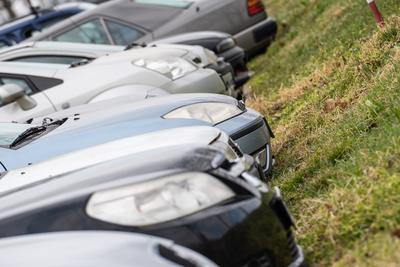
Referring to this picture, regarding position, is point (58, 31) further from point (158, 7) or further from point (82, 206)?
point (82, 206)

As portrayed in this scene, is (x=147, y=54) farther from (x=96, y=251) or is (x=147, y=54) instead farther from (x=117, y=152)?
(x=96, y=251)

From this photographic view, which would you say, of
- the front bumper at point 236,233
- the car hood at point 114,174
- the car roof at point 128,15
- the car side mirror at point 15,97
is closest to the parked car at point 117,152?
the car hood at point 114,174

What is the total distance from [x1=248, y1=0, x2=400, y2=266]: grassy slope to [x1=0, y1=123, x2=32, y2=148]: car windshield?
5.75 feet

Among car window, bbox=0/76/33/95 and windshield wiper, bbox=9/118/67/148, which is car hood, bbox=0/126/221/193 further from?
car window, bbox=0/76/33/95

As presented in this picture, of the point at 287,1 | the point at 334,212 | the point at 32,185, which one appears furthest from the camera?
the point at 287,1

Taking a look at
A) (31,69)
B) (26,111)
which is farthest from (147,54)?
(26,111)

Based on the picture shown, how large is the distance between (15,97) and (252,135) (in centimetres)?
229

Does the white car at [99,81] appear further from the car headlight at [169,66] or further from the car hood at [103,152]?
the car hood at [103,152]

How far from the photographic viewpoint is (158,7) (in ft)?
35.3

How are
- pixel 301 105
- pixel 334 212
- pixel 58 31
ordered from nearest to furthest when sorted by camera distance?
pixel 334 212 → pixel 301 105 → pixel 58 31

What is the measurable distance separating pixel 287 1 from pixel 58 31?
26.6 ft

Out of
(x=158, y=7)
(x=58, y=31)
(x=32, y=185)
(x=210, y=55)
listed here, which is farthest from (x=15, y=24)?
(x=32, y=185)

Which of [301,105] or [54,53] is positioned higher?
[54,53]

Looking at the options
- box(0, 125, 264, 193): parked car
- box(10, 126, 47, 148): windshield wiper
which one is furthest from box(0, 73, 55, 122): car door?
box(0, 125, 264, 193): parked car
